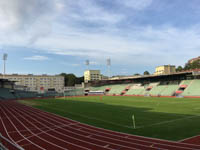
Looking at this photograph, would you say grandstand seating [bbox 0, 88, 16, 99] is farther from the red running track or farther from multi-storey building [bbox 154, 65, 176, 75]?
multi-storey building [bbox 154, 65, 176, 75]

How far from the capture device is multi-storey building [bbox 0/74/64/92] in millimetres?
112625

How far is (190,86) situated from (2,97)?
235 ft

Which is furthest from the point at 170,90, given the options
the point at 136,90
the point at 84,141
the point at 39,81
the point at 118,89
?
the point at 39,81

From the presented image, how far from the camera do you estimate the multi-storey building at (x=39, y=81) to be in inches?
4434

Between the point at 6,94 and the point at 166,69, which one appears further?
the point at 166,69

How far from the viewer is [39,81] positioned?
119 metres

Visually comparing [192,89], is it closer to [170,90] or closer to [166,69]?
[170,90]

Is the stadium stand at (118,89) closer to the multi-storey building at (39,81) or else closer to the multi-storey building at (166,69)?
the multi-storey building at (39,81)

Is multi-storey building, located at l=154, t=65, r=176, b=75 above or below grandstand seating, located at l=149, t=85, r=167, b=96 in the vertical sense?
above

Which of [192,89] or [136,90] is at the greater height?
[192,89]

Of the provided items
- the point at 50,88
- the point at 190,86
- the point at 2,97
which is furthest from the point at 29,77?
the point at 190,86

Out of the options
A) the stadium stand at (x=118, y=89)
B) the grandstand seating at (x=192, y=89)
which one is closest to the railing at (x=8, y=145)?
the grandstand seating at (x=192, y=89)

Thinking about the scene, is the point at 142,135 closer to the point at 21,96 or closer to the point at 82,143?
the point at 82,143

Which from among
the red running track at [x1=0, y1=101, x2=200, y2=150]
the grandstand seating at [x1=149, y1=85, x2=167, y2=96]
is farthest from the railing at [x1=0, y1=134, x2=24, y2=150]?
the grandstand seating at [x1=149, y1=85, x2=167, y2=96]
